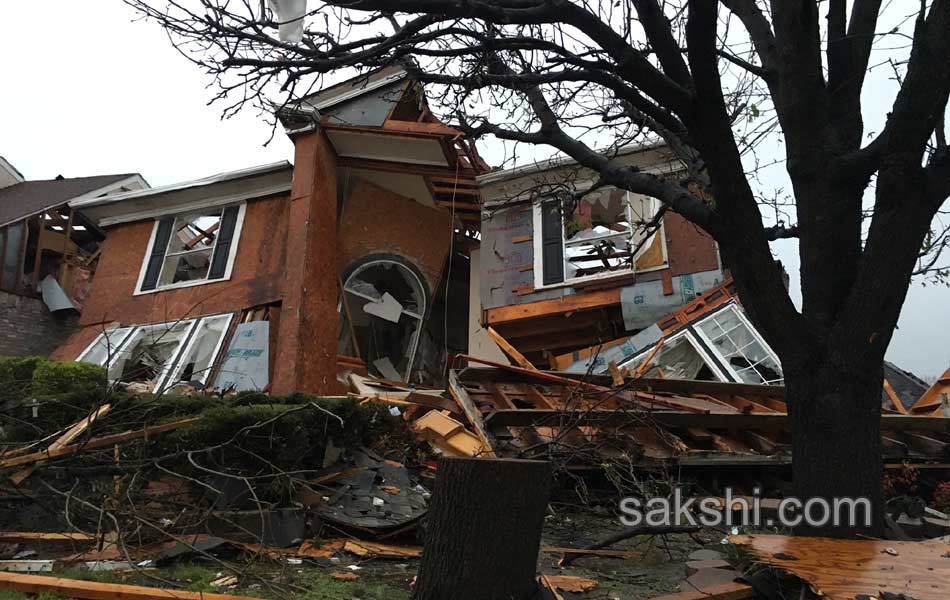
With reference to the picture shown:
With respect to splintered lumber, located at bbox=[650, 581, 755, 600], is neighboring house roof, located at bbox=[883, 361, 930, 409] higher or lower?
higher

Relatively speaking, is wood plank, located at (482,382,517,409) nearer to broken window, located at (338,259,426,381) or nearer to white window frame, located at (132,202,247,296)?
broken window, located at (338,259,426,381)

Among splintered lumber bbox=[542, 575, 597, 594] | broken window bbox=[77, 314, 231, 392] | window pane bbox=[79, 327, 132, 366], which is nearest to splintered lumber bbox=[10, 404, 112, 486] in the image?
splintered lumber bbox=[542, 575, 597, 594]

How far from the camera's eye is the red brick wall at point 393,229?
13.8 m

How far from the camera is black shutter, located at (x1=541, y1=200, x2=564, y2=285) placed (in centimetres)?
1265

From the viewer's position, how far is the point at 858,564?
129 inches

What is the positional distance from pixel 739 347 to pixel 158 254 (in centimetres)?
1219

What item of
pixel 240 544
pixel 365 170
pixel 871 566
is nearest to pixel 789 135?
pixel 871 566

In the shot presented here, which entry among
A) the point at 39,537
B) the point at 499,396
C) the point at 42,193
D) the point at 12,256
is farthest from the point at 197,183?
the point at 39,537

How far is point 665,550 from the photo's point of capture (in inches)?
195

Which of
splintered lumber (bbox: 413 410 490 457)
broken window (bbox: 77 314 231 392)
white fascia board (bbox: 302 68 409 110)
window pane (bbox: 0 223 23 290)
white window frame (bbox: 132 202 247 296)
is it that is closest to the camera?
splintered lumber (bbox: 413 410 490 457)

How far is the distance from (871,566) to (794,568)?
447 millimetres

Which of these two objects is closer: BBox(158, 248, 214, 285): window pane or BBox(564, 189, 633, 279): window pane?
BBox(564, 189, 633, 279): window pane

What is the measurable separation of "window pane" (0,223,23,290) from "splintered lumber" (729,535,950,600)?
16897 millimetres

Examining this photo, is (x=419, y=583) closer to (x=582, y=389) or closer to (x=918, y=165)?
(x=918, y=165)
